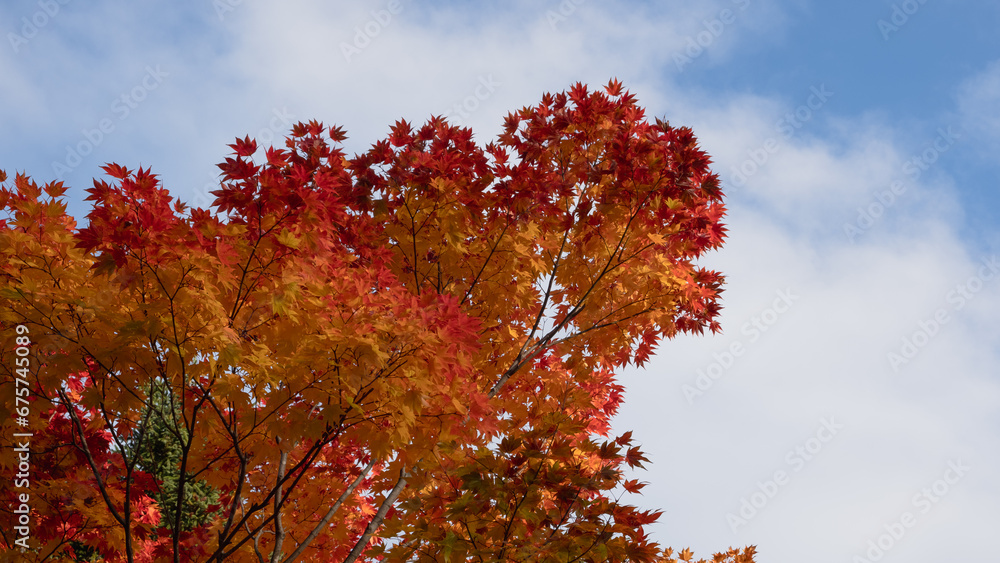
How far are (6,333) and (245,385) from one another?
1611 mm

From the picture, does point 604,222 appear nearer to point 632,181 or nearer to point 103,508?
point 632,181

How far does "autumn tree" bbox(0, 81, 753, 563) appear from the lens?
4.73m

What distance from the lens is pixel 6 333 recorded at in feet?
15.4

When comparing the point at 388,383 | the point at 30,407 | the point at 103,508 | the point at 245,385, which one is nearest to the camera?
the point at 388,383

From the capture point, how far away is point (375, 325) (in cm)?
444

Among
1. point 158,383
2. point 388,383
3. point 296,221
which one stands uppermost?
point 296,221

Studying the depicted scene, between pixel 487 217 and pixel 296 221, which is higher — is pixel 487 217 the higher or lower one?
the higher one

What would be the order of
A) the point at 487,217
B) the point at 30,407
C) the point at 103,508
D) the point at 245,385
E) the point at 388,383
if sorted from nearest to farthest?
the point at 388,383, the point at 245,385, the point at 30,407, the point at 103,508, the point at 487,217

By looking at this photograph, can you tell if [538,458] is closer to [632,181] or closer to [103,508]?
[632,181]

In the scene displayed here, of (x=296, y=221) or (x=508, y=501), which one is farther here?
(x=296, y=221)

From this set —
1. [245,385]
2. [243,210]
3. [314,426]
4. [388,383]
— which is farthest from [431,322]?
[243,210]

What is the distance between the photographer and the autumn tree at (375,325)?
4727 millimetres

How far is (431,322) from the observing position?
4566 millimetres

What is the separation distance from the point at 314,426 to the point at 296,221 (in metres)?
1.74
